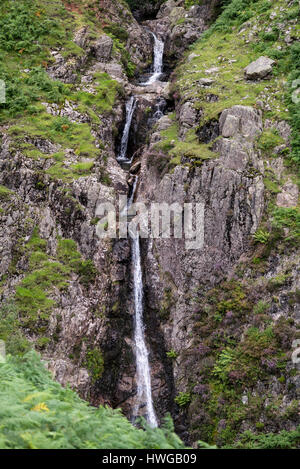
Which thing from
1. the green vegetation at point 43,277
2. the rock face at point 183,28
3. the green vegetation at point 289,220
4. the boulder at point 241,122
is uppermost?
the rock face at point 183,28

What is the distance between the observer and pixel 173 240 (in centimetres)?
2228

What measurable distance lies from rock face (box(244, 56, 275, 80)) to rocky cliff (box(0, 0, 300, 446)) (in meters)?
0.09

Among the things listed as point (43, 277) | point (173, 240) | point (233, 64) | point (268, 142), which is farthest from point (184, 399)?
point (233, 64)

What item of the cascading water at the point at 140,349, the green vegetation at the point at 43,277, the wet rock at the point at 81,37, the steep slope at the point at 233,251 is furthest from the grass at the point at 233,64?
the green vegetation at the point at 43,277

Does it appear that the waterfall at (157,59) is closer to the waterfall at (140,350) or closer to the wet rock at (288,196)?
the waterfall at (140,350)

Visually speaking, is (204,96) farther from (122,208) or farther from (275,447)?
(275,447)

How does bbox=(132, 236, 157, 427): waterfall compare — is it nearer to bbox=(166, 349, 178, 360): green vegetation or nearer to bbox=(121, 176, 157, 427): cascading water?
bbox=(121, 176, 157, 427): cascading water

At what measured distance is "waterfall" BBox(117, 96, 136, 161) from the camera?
1143 inches

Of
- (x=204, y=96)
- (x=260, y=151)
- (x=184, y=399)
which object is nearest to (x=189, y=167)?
(x=260, y=151)

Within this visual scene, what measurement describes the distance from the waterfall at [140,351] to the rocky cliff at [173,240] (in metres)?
0.34

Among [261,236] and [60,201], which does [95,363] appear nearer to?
[60,201]

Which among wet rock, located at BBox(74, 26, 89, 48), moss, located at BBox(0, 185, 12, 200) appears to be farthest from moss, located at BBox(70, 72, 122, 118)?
moss, located at BBox(0, 185, 12, 200)

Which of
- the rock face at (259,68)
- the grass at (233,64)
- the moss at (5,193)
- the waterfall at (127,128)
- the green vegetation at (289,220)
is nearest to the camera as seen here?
the green vegetation at (289,220)

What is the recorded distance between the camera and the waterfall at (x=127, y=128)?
1143 inches
